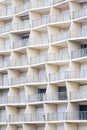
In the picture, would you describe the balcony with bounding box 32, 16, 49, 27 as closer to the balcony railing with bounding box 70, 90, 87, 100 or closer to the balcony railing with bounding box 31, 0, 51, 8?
the balcony railing with bounding box 31, 0, 51, 8

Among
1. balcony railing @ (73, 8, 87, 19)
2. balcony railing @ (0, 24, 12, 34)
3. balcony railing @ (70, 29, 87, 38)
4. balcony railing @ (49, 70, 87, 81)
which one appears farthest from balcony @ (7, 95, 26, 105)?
balcony railing @ (73, 8, 87, 19)

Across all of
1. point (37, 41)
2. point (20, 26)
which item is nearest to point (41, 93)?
point (37, 41)

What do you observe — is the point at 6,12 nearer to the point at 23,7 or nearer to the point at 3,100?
the point at 23,7

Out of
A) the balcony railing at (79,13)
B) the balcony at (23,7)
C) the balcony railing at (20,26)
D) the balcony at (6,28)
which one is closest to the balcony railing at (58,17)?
the balcony railing at (79,13)

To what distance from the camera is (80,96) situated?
4334 centimetres

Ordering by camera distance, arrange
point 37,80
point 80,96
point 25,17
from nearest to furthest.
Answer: point 80,96 < point 37,80 < point 25,17

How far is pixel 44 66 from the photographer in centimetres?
4666

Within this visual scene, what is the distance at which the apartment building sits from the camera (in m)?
44.0

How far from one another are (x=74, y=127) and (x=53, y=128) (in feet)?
7.53

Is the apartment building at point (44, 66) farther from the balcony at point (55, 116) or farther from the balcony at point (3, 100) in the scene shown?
the balcony at point (3, 100)

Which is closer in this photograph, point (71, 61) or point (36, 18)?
point (71, 61)

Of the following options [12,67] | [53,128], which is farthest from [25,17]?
[53,128]

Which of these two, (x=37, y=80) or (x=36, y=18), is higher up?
(x=36, y=18)

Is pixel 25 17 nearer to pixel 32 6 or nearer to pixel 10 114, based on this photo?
pixel 32 6
